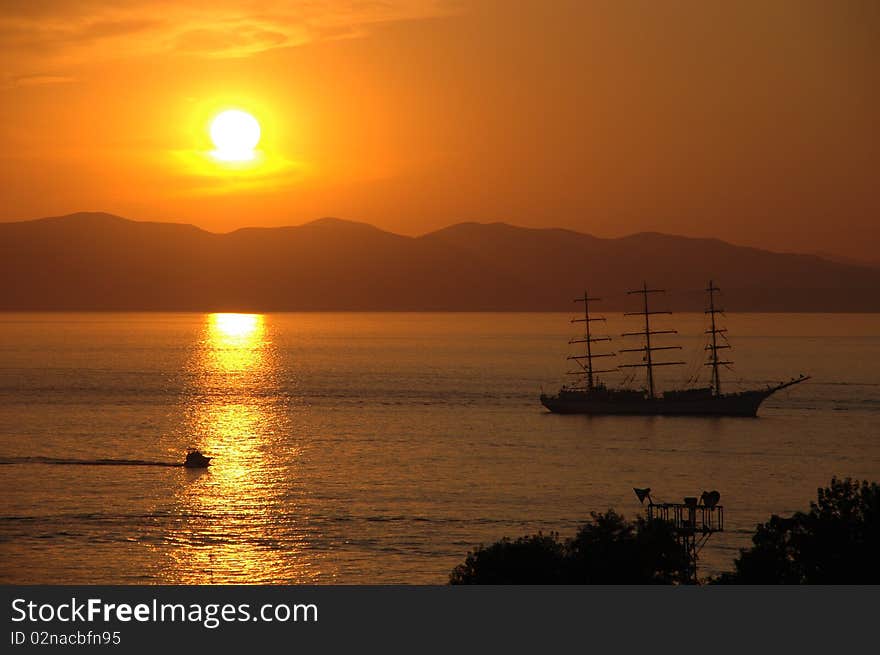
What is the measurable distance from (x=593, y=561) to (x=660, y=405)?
347 feet

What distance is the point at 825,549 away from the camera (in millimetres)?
31188

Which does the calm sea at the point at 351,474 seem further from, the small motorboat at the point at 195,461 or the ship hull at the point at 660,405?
the ship hull at the point at 660,405

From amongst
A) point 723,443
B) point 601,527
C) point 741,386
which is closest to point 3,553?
point 601,527

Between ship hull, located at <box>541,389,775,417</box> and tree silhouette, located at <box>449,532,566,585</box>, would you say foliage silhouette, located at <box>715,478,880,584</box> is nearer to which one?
tree silhouette, located at <box>449,532,566,585</box>

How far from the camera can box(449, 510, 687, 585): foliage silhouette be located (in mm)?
32875

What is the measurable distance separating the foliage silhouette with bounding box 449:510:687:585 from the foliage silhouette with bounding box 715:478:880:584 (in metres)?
2.16

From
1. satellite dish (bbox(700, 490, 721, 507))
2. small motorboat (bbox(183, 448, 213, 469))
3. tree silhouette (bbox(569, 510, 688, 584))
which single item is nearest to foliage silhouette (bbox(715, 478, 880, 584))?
tree silhouette (bbox(569, 510, 688, 584))

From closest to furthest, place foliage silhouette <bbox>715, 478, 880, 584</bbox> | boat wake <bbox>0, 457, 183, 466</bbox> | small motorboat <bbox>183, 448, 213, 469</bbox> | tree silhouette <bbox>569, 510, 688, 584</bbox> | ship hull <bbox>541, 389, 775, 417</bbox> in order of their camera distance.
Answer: foliage silhouette <bbox>715, 478, 880, 584</bbox> → tree silhouette <bbox>569, 510, 688, 584</bbox> → small motorboat <bbox>183, 448, 213, 469</bbox> → boat wake <bbox>0, 457, 183, 466</bbox> → ship hull <bbox>541, 389, 775, 417</bbox>

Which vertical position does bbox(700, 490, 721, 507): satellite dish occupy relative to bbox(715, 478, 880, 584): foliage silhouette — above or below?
above

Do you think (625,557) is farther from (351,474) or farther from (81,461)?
(81,461)

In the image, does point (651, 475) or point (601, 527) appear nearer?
point (601, 527)

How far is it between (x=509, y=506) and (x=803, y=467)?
32.2 meters
